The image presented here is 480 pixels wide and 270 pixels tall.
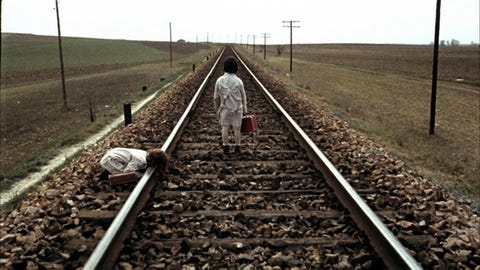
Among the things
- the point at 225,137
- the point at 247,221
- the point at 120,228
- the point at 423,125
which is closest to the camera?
the point at 120,228

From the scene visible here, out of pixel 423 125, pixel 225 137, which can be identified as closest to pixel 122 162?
pixel 225 137

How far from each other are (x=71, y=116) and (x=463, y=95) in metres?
21.4

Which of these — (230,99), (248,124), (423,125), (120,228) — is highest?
(230,99)

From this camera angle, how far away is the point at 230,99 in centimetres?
695

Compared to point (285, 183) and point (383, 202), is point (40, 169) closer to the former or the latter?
point (285, 183)

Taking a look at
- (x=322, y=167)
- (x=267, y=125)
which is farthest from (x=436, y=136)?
(x=322, y=167)

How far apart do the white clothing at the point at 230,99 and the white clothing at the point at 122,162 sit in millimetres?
1578

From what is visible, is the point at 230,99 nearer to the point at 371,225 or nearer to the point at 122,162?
the point at 122,162

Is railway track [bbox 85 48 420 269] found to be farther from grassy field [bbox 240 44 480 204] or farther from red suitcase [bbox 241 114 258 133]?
grassy field [bbox 240 44 480 204]

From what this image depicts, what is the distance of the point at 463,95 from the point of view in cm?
2631

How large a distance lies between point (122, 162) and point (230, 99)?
→ 1948mm

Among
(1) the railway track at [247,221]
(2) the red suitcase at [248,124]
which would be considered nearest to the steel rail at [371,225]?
(1) the railway track at [247,221]

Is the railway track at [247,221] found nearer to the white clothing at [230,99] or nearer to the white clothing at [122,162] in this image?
the white clothing at [122,162]

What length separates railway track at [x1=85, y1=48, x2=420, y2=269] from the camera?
12.2ft
